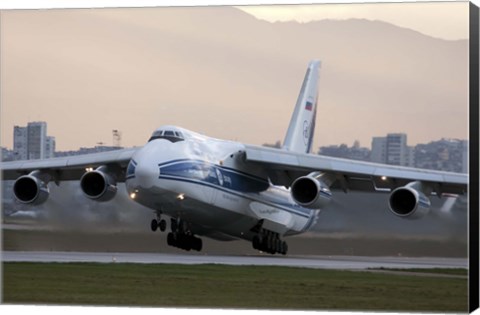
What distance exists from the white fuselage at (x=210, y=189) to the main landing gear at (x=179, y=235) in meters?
0.28

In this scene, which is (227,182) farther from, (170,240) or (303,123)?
(303,123)

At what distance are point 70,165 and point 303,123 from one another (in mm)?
5306

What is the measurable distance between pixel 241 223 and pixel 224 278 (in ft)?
20.5

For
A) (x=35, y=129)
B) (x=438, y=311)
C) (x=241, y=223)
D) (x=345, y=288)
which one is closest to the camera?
(x=438, y=311)

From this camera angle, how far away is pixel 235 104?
21.3 metres

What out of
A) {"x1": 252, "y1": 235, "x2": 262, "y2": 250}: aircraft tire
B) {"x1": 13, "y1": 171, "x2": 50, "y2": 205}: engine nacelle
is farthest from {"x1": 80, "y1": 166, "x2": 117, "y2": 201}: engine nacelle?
{"x1": 252, "y1": 235, "x2": 262, "y2": 250}: aircraft tire

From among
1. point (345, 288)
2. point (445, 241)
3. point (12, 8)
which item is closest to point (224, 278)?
point (345, 288)

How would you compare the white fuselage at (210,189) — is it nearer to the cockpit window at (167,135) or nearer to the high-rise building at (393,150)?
the cockpit window at (167,135)

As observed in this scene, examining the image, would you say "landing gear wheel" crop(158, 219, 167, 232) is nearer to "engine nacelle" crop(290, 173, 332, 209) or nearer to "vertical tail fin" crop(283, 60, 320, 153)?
"engine nacelle" crop(290, 173, 332, 209)

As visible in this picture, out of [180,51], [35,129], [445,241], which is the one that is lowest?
[445,241]

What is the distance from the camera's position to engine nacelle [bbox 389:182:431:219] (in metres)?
21.2

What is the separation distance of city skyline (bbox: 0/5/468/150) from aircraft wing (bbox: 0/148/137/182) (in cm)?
158

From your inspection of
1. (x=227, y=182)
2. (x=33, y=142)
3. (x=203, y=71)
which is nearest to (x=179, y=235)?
(x=227, y=182)

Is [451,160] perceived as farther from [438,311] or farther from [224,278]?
[224,278]
